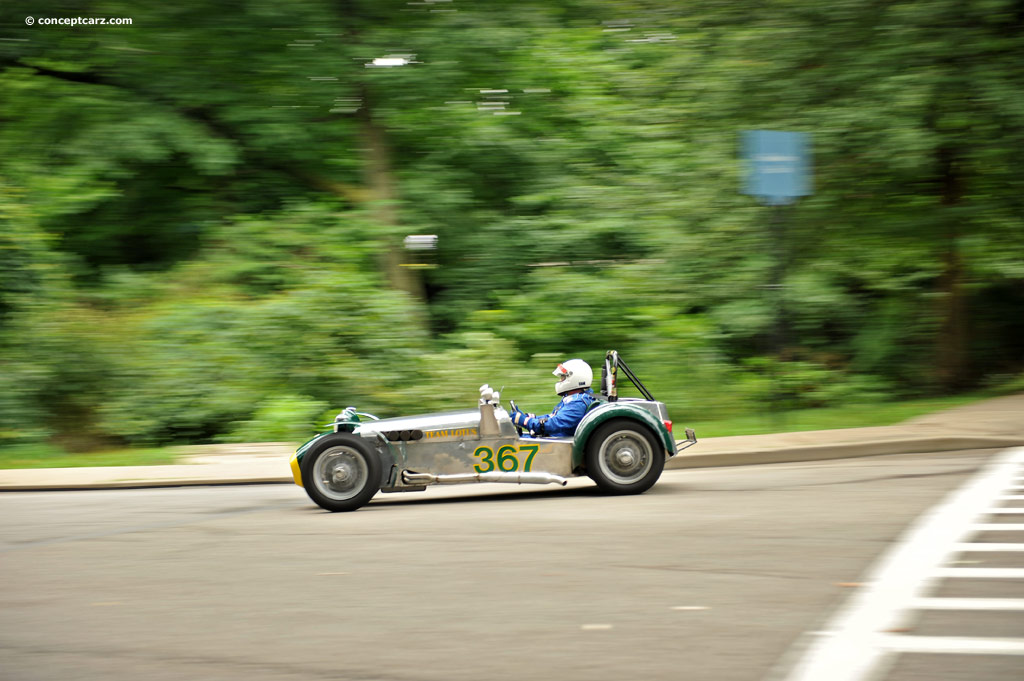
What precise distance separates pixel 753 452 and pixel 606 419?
2.93 m

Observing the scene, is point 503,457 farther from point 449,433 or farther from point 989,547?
point 989,547

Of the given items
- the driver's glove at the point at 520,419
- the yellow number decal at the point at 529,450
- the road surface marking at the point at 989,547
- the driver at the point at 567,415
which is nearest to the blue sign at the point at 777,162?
the driver at the point at 567,415

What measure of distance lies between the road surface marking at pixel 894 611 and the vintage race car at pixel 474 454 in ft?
8.84

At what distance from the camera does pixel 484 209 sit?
781 inches

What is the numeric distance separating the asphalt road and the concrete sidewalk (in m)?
1.50

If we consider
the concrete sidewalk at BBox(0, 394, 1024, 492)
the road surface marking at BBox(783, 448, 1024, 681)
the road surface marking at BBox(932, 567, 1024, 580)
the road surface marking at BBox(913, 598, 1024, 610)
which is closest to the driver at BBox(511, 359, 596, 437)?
the concrete sidewalk at BBox(0, 394, 1024, 492)

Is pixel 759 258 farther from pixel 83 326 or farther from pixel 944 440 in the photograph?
pixel 83 326

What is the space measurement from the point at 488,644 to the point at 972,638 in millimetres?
2259

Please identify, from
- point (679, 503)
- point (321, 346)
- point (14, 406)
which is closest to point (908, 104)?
point (679, 503)

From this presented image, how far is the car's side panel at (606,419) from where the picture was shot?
9375 millimetres

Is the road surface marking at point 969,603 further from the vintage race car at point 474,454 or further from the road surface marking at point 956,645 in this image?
the vintage race car at point 474,454

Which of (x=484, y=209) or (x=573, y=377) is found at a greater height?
(x=484, y=209)

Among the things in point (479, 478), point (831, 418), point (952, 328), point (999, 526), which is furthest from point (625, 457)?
point (952, 328)

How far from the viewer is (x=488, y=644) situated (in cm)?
490
